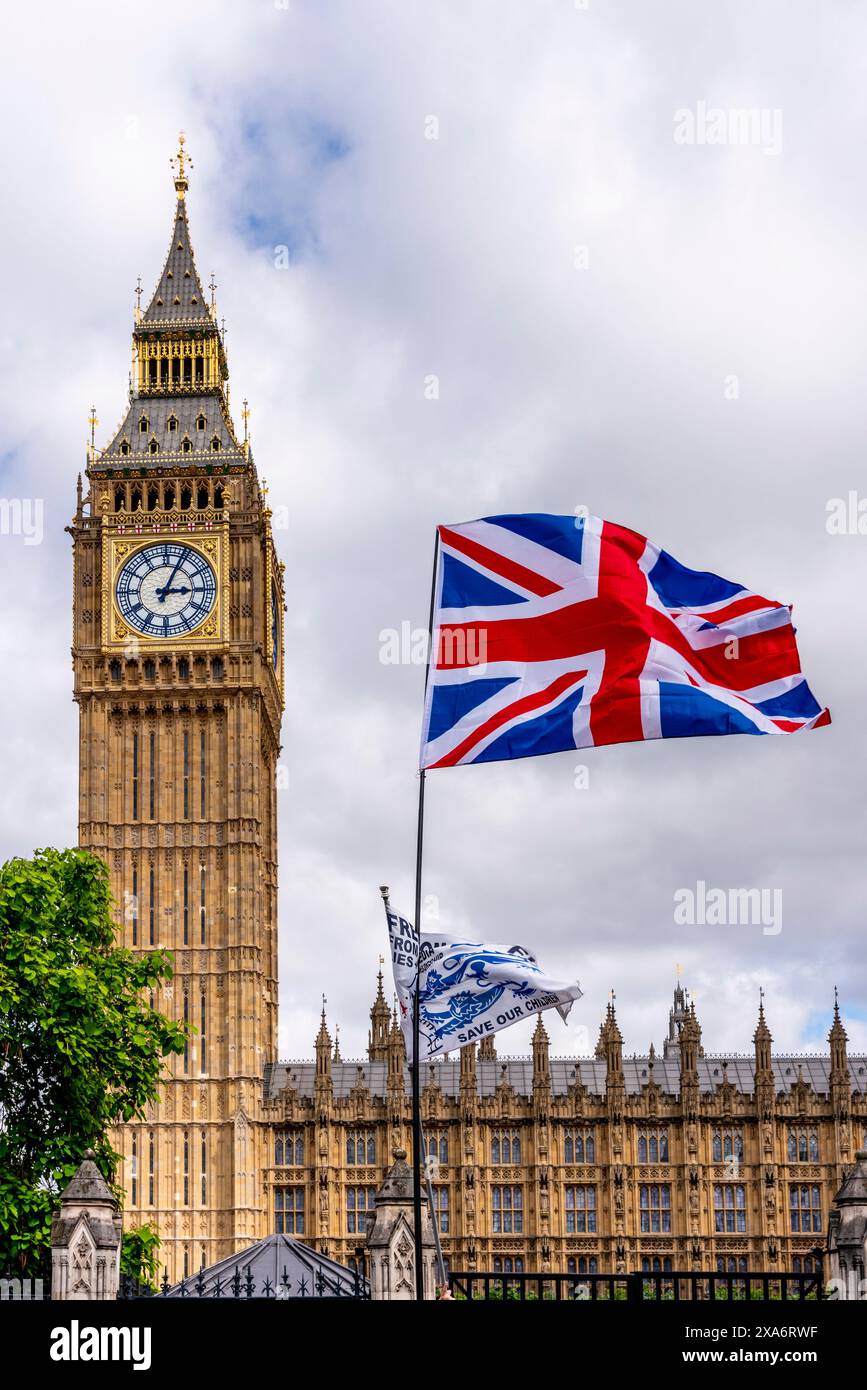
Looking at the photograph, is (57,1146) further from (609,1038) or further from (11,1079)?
(609,1038)

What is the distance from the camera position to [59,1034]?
4250cm

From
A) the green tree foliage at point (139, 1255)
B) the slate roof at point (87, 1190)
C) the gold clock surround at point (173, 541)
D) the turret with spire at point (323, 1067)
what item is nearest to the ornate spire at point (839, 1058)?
the turret with spire at point (323, 1067)

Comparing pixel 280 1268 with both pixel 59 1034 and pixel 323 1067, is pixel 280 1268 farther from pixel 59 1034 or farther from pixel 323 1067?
pixel 323 1067

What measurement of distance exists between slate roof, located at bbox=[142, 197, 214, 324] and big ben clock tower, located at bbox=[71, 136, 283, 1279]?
479 centimetres

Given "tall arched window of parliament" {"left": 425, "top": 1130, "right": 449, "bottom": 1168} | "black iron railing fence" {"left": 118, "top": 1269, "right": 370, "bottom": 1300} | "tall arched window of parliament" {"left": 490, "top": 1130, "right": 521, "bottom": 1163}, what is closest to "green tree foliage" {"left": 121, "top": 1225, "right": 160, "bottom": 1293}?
"black iron railing fence" {"left": 118, "top": 1269, "right": 370, "bottom": 1300}

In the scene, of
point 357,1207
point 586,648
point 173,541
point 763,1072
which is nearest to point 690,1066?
point 763,1072

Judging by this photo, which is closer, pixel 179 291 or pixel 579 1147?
pixel 579 1147

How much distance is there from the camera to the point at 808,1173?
72.4m

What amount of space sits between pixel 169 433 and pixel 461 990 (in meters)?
59.2

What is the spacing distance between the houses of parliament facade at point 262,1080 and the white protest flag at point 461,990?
48015 mm

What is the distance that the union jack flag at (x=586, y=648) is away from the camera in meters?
18.7

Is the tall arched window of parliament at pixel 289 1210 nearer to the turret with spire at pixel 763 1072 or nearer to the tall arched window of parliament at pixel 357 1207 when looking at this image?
the tall arched window of parliament at pixel 357 1207
